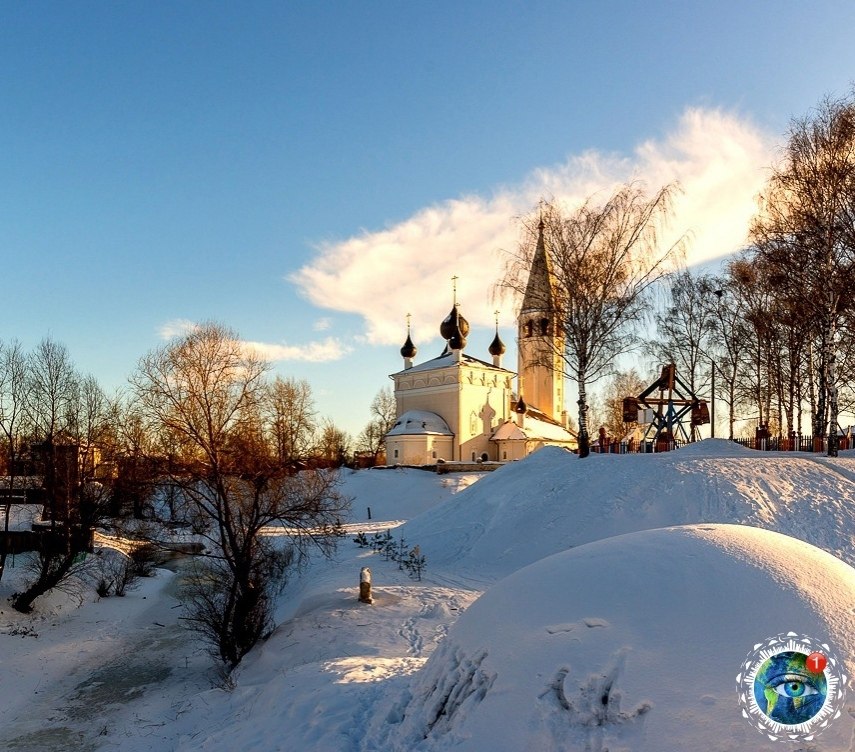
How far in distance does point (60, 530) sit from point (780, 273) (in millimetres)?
22017

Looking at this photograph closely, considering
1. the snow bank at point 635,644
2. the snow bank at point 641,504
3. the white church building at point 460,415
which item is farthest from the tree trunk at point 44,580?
the white church building at point 460,415

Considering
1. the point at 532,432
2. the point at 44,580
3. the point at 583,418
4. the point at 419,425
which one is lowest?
the point at 44,580

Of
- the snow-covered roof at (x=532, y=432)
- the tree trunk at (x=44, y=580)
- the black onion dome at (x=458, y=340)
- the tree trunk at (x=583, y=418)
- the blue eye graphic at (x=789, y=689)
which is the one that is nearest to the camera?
the blue eye graphic at (x=789, y=689)

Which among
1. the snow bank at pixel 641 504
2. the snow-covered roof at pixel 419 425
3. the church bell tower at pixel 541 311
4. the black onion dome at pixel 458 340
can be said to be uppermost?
the black onion dome at pixel 458 340

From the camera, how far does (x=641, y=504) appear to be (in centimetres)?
1548

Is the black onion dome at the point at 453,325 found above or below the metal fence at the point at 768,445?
above

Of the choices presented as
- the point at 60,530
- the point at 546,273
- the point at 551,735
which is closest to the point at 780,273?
the point at 546,273

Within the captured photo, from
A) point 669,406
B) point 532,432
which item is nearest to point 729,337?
point 669,406

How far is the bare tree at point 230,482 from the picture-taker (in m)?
12.0

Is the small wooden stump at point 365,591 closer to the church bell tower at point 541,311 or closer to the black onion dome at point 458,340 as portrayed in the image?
the church bell tower at point 541,311

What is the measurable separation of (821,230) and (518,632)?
629 inches

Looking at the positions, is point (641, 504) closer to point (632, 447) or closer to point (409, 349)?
A: point (632, 447)

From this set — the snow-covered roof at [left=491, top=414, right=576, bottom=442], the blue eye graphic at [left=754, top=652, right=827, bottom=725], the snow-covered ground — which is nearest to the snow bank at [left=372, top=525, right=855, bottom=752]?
the snow-covered ground

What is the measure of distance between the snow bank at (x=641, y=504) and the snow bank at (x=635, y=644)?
30.9 feet
